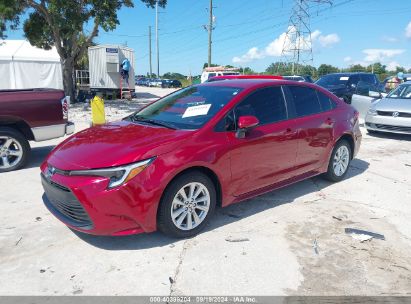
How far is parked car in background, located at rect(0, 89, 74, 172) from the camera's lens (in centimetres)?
612

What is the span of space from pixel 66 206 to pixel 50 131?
3.38 m

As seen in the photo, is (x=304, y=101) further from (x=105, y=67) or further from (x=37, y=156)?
(x=105, y=67)

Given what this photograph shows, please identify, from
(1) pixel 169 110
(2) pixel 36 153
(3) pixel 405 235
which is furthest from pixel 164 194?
(2) pixel 36 153

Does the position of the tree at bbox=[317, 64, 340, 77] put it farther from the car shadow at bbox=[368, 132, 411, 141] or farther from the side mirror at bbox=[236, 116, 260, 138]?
the side mirror at bbox=[236, 116, 260, 138]

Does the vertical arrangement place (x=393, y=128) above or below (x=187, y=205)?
above

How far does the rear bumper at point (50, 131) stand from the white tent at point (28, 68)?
45.8 feet

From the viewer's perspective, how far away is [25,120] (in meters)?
6.23

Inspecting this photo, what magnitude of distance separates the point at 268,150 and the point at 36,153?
5.42m

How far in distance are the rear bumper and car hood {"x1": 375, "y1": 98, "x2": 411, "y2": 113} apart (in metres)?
7.87

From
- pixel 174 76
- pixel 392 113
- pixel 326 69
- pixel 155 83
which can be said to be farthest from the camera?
pixel 174 76

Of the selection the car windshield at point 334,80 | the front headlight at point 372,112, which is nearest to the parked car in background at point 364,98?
the front headlight at point 372,112

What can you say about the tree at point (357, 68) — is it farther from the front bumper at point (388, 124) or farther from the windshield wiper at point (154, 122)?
the windshield wiper at point (154, 122)

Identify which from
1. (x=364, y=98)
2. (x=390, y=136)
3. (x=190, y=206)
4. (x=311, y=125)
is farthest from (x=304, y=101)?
(x=364, y=98)

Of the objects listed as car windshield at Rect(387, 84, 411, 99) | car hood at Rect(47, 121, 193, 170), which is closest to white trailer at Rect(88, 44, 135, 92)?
car windshield at Rect(387, 84, 411, 99)
